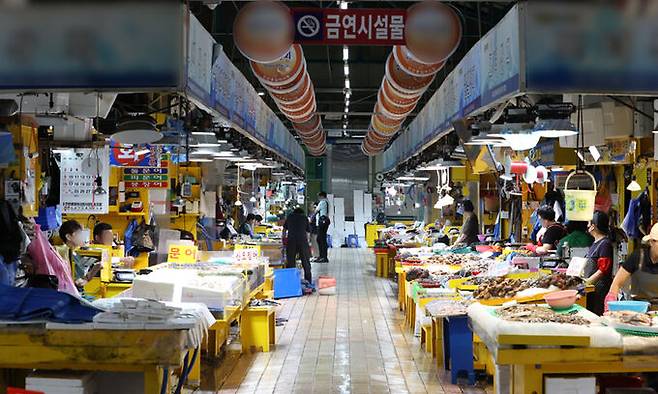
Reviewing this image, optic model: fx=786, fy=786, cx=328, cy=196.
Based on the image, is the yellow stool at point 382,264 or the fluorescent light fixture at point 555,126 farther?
the yellow stool at point 382,264

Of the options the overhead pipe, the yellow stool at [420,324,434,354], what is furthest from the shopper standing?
the yellow stool at [420,324,434,354]

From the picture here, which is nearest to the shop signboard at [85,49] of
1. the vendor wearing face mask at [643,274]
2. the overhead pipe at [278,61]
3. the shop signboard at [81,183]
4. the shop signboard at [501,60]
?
the overhead pipe at [278,61]

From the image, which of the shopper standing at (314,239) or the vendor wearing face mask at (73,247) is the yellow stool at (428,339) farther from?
the shopper standing at (314,239)

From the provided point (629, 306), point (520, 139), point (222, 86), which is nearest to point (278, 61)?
point (222, 86)

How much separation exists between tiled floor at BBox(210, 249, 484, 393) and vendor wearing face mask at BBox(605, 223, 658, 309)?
1.75 metres

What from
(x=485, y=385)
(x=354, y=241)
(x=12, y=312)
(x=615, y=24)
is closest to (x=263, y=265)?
(x=485, y=385)

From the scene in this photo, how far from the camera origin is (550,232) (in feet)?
37.0

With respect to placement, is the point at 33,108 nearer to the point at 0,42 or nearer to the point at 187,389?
the point at 0,42

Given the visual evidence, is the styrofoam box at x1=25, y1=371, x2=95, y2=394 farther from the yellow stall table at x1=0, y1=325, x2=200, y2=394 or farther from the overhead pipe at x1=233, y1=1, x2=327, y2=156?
the overhead pipe at x1=233, y1=1, x2=327, y2=156

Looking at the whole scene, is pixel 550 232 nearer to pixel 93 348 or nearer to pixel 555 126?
pixel 555 126

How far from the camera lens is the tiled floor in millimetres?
7988

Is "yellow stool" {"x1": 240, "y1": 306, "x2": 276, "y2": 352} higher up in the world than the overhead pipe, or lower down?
lower down

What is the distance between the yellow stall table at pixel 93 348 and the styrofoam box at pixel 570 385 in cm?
226

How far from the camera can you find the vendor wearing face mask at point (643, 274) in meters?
7.03
